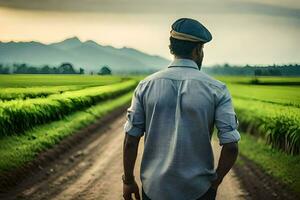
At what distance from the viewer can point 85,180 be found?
9.93m

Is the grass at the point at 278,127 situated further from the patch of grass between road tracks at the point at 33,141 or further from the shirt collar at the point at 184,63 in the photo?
the shirt collar at the point at 184,63

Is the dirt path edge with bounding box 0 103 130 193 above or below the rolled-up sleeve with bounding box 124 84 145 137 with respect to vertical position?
below

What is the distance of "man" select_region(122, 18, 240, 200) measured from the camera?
3379mm

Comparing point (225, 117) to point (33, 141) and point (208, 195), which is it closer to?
point (208, 195)

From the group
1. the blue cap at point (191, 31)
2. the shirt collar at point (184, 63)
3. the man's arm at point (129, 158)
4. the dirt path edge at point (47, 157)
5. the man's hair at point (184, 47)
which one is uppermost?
the blue cap at point (191, 31)

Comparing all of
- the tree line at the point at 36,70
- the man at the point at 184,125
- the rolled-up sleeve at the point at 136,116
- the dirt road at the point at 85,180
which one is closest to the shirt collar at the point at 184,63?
the man at the point at 184,125

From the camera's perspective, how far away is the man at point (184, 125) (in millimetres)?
3379

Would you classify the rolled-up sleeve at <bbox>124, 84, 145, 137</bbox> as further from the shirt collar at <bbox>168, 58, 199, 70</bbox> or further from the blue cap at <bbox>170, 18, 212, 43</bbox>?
the blue cap at <bbox>170, 18, 212, 43</bbox>

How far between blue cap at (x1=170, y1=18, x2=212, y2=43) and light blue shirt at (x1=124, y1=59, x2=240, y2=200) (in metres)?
0.20

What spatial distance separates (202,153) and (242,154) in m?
10.2

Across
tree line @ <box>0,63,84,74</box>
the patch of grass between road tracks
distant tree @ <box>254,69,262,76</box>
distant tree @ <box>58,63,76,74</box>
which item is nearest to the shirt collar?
the patch of grass between road tracks

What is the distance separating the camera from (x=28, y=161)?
11.1m

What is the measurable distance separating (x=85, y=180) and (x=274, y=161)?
156 inches

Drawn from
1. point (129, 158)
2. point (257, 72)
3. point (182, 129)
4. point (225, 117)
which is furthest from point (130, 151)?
point (257, 72)
